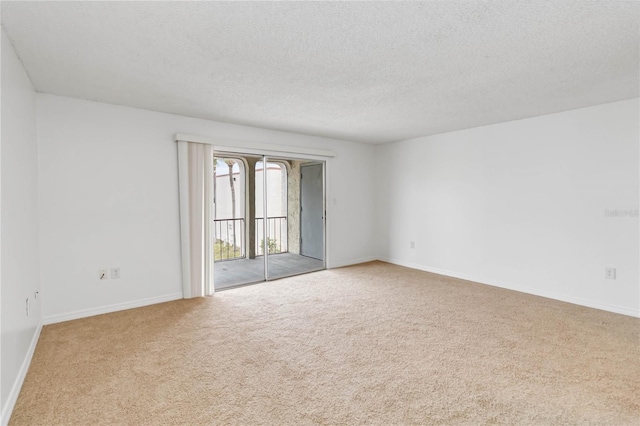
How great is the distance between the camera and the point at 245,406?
6.31 ft

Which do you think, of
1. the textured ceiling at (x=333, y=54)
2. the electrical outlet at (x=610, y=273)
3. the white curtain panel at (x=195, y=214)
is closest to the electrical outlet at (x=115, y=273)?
the white curtain panel at (x=195, y=214)

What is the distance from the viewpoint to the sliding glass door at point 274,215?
18.8 feet

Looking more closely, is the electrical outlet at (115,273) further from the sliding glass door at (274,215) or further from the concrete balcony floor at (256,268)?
the sliding glass door at (274,215)

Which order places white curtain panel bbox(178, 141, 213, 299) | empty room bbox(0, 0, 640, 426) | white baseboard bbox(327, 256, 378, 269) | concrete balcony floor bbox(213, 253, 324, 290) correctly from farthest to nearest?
white baseboard bbox(327, 256, 378, 269), concrete balcony floor bbox(213, 253, 324, 290), white curtain panel bbox(178, 141, 213, 299), empty room bbox(0, 0, 640, 426)

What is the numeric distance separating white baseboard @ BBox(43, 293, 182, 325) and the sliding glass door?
157cm

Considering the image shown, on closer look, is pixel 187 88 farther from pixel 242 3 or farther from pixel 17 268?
pixel 17 268

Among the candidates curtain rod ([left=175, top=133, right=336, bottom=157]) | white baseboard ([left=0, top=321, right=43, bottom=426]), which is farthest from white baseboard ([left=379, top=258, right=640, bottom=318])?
white baseboard ([left=0, top=321, right=43, bottom=426])

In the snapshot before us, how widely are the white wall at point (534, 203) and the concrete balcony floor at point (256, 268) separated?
72.2 inches

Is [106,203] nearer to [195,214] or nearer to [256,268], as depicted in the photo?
[195,214]

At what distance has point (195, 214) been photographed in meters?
4.00

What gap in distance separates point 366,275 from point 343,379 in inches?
115

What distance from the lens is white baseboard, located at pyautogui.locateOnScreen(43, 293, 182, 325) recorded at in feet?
10.6

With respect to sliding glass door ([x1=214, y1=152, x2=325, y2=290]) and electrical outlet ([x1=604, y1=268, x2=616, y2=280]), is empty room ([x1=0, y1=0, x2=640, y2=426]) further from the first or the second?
sliding glass door ([x1=214, y1=152, x2=325, y2=290])

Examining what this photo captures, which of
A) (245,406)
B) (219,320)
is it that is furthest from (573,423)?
(219,320)
